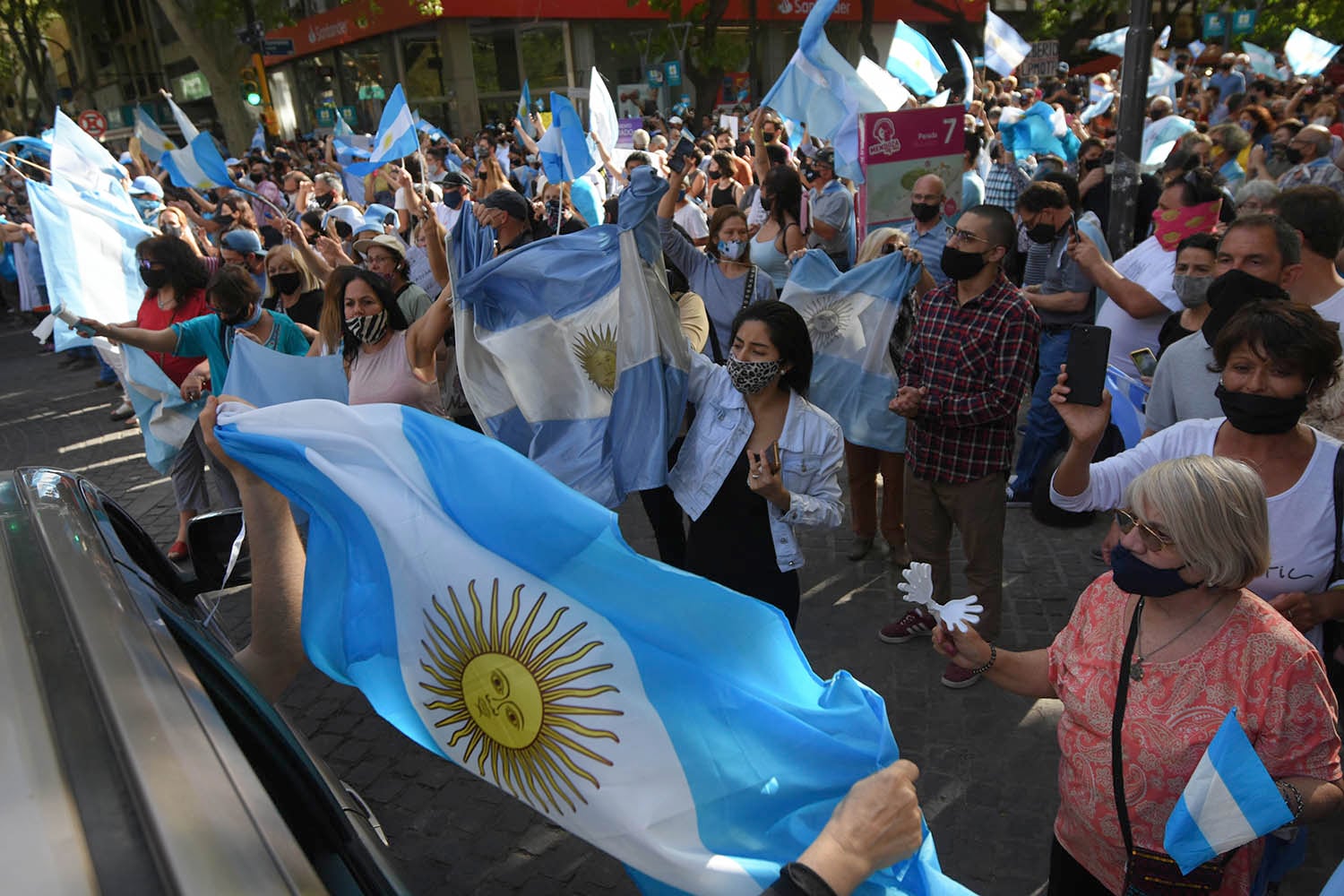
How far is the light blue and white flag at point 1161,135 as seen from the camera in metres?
9.54

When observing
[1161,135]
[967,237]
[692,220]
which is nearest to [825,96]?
[692,220]

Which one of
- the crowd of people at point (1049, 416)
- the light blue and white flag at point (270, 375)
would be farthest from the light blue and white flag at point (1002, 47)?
the light blue and white flag at point (270, 375)

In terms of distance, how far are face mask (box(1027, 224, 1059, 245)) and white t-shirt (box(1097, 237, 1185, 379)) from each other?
1.88 feet

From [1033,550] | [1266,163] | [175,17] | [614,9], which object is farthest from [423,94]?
[1033,550]

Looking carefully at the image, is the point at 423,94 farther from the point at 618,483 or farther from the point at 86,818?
the point at 86,818

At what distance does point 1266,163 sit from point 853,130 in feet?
16.3

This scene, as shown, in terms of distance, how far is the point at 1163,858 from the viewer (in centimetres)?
201

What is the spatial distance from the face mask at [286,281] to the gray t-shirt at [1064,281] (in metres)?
4.82

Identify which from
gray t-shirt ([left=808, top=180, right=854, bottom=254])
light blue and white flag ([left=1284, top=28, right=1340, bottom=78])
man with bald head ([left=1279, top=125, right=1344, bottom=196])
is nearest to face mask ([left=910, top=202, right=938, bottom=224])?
gray t-shirt ([left=808, top=180, right=854, bottom=254])

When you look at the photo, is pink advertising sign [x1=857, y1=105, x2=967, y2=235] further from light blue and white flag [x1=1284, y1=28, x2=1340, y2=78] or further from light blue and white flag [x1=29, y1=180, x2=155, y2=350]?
light blue and white flag [x1=1284, y1=28, x2=1340, y2=78]

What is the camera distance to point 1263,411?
8.25 ft

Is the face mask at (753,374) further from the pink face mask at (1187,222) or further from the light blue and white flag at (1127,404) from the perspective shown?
the pink face mask at (1187,222)

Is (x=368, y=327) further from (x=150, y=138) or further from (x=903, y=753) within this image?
(x=150, y=138)

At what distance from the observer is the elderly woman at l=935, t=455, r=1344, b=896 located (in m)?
1.93
